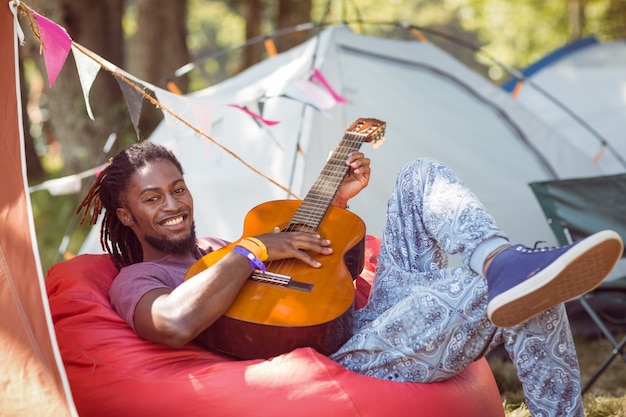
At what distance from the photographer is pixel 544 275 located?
6.10 feet

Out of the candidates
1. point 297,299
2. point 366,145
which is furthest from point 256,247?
point 366,145

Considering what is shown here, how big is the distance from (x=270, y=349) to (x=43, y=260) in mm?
3658

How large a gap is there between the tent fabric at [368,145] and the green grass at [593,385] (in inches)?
22.7

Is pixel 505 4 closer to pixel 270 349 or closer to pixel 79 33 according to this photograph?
pixel 79 33

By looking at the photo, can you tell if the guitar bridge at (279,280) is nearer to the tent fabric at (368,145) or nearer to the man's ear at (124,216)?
the man's ear at (124,216)

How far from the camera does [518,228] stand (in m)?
4.06

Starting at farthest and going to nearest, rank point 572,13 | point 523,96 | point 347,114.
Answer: point 572,13 → point 523,96 → point 347,114

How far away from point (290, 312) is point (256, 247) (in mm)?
209

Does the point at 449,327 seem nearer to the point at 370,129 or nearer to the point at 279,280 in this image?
the point at 279,280

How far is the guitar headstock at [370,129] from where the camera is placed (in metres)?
2.77

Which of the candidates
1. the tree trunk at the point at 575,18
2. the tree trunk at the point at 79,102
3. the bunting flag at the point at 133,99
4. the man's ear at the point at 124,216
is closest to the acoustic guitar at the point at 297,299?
the man's ear at the point at 124,216

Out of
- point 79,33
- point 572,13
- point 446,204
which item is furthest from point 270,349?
point 572,13

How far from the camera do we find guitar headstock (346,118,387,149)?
9.10 ft

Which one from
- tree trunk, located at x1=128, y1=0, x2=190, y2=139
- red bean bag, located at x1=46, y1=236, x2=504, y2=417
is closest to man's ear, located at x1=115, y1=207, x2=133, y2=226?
red bean bag, located at x1=46, y1=236, x2=504, y2=417
